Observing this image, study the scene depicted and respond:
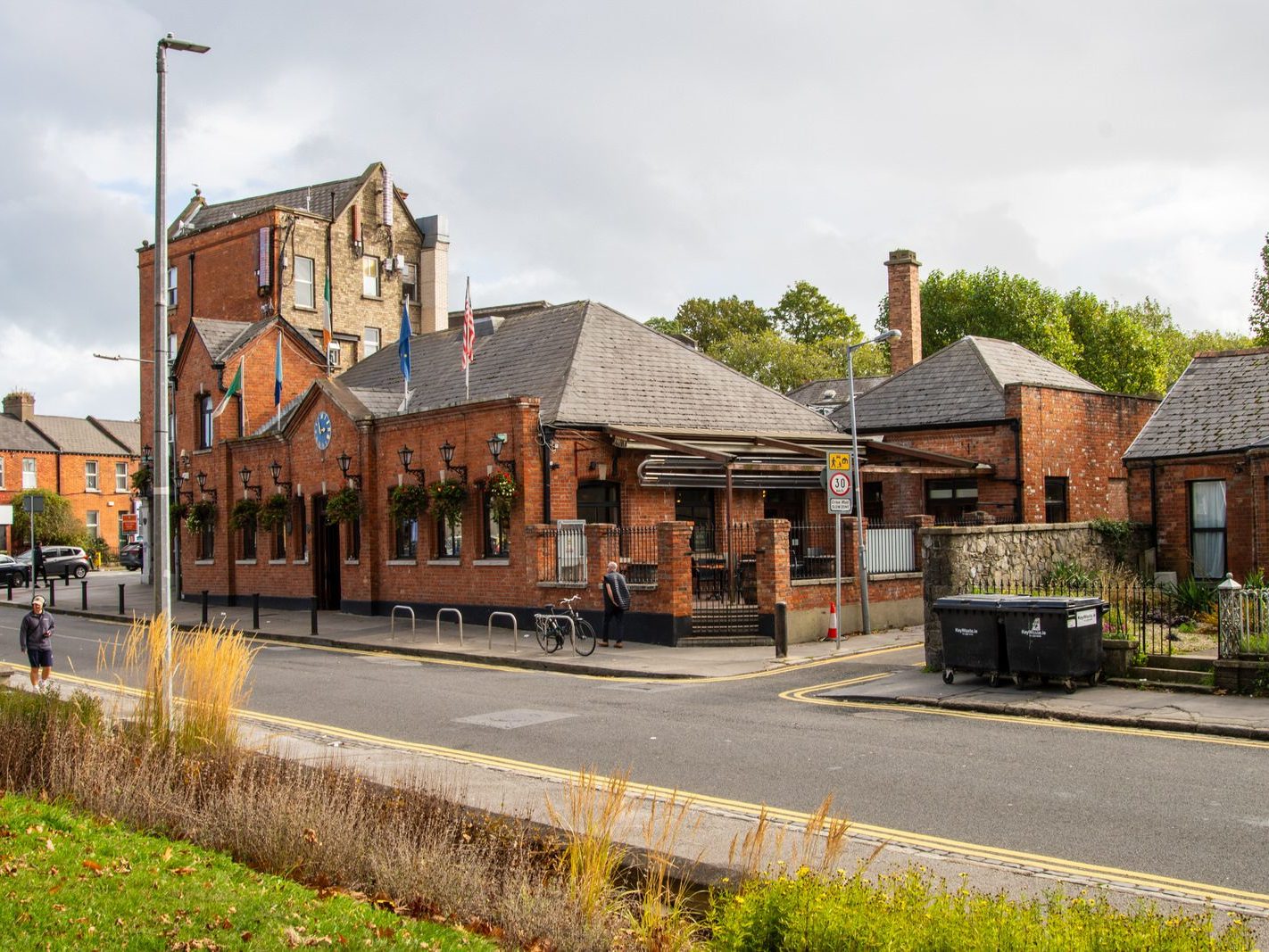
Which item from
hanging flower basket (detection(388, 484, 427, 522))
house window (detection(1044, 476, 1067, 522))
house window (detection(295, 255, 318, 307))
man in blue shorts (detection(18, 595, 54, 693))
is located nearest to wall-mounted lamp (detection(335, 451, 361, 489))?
hanging flower basket (detection(388, 484, 427, 522))

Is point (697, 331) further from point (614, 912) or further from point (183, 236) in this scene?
point (614, 912)

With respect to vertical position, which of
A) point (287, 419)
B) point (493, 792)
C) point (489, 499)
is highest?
point (287, 419)

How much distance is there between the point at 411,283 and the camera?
5256 centimetres

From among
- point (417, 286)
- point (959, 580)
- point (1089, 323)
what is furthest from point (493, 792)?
point (1089, 323)

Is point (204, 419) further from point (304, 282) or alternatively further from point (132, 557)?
point (132, 557)

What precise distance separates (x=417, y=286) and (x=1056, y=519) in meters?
32.6

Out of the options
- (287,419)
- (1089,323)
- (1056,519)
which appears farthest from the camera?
(1089,323)

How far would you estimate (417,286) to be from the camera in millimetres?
53062

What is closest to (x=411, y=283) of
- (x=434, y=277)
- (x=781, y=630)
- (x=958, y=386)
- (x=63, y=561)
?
(x=434, y=277)

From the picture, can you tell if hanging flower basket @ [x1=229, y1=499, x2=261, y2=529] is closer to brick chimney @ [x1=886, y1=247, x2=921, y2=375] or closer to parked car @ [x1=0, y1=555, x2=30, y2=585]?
brick chimney @ [x1=886, y1=247, x2=921, y2=375]

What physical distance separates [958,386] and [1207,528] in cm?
910

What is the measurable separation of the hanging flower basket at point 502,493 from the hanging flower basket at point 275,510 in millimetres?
10166

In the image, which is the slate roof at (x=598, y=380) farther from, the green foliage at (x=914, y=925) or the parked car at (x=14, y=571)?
the parked car at (x=14, y=571)

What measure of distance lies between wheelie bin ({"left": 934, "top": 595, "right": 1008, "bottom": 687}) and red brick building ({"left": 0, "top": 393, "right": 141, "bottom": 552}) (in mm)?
62216
